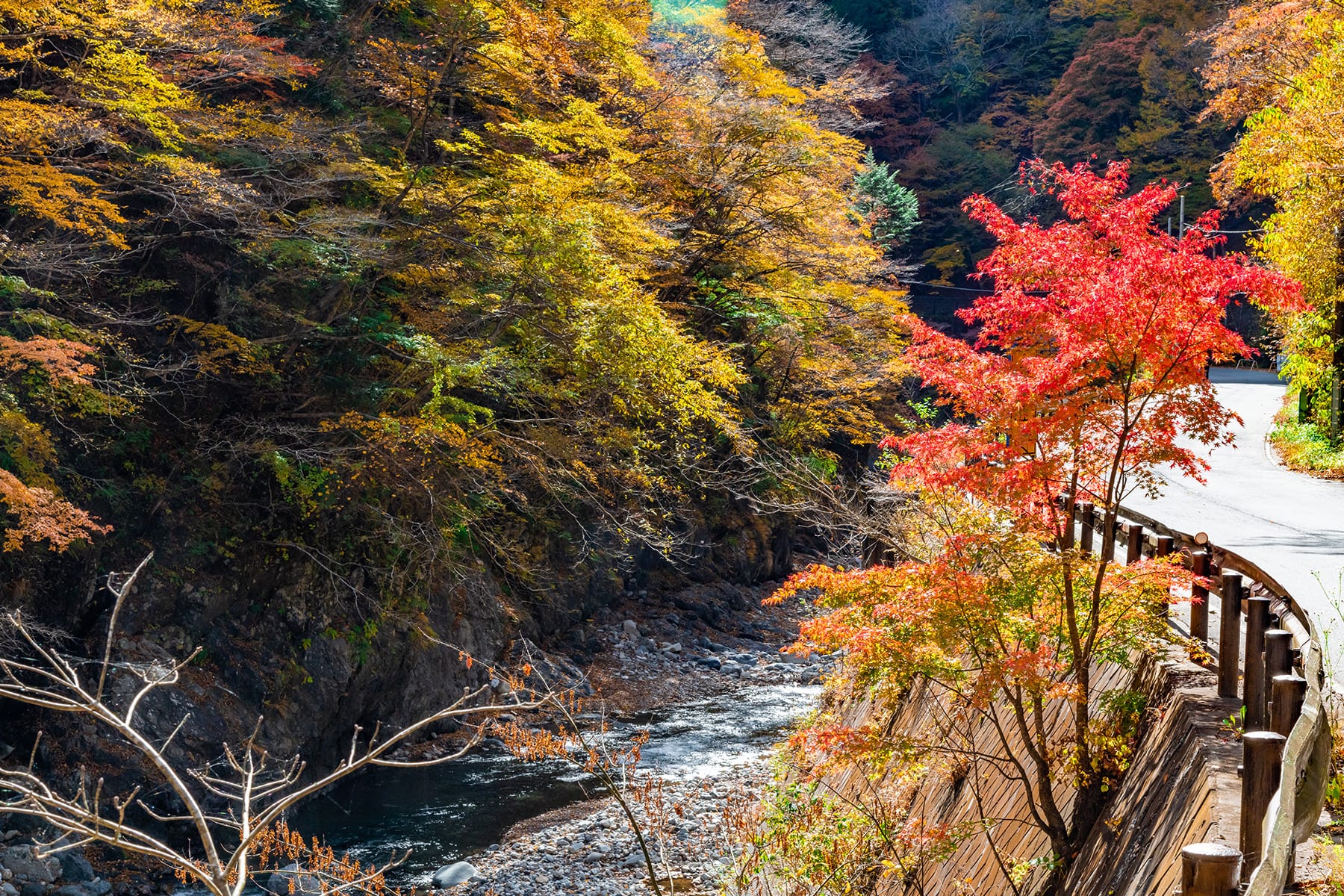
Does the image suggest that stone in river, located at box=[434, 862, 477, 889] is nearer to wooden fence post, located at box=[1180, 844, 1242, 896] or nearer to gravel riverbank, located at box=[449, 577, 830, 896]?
gravel riverbank, located at box=[449, 577, 830, 896]

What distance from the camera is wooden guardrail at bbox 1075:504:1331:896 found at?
296cm

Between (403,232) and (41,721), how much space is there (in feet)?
23.7

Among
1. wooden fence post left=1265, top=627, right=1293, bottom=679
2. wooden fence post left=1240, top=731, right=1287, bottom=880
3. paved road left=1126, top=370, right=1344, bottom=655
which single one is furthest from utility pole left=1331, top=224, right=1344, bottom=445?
wooden fence post left=1240, top=731, right=1287, bottom=880

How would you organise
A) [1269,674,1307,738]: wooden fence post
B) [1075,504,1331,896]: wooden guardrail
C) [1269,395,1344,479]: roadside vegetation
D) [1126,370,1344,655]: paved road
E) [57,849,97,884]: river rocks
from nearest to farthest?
[1075,504,1331,896]: wooden guardrail, [1269,674,1307,738]: wooden fence post, [1126,370,1344,655]: paved road, [57,849,97,884]: river rocks, [1269,395,1344,479]: roadside vegetation

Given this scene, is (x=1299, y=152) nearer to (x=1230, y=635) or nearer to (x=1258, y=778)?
(x=1230, y=635)

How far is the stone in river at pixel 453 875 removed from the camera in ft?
32.8

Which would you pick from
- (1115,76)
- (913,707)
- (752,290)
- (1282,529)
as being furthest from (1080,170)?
(1115,76)

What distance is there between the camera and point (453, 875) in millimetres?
10094

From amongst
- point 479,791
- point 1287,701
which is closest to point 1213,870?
point 1287,701

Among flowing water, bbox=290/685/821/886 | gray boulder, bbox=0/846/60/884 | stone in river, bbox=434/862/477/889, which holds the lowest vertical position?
flowing water, bbox=290/685/821/886

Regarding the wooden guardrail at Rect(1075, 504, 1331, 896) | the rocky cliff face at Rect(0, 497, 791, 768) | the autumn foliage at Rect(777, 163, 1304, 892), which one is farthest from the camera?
the rocky cliff face at Rect(0, 497, 791, 768)

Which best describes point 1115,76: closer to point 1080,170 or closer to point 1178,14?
point 1178,14

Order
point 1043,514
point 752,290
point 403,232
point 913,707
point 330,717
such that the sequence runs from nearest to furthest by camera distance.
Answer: point 1043,514, point 913,707, point 330,717, point 403,232, point 752,290

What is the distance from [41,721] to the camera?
34.4 feet
